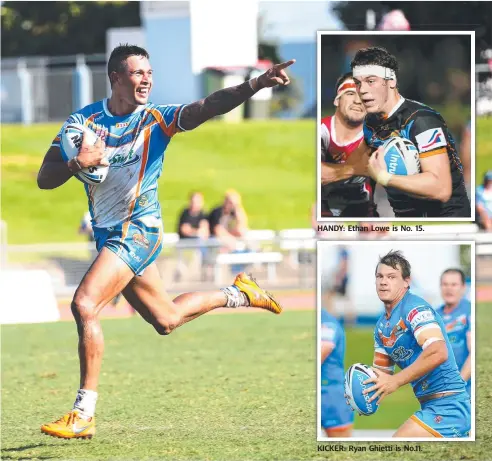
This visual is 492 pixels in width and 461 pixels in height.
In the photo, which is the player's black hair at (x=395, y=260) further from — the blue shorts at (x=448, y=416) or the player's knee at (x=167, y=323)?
the player's knee at (x=167, y=323)

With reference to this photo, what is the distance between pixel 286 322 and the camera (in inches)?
486

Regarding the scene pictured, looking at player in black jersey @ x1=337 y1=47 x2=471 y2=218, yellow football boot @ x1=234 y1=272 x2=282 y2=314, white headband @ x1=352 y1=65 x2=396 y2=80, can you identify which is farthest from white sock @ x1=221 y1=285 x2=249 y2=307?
white headband @ x1=352 y1=65 x2=396 y2=80

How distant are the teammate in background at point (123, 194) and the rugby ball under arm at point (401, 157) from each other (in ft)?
2.95

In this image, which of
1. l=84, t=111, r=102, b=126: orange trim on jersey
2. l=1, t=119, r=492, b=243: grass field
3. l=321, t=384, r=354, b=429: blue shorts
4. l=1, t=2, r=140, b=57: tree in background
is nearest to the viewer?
l=321, t=384, r=354, b=429: blue shorts

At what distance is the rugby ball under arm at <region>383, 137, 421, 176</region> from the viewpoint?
20.8 ft

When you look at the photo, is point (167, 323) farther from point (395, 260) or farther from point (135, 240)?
point (395, 260)

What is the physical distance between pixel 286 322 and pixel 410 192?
6.16m

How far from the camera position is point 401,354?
629 cm

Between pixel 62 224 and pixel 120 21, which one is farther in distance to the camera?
pixel 120 21

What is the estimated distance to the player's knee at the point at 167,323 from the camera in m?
6.71

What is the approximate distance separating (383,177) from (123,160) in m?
1.59

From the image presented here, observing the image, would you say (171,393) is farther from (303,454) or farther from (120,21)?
(120,21)

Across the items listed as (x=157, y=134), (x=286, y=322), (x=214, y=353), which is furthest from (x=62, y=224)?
(x=157, y=134)

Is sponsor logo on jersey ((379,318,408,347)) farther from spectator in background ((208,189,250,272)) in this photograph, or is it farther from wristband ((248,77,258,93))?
spectator in background ((208,189,250,272))
